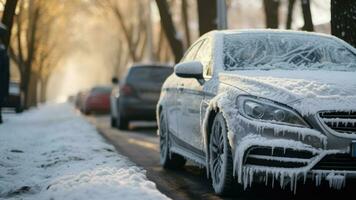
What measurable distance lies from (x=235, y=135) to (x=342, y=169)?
89cm

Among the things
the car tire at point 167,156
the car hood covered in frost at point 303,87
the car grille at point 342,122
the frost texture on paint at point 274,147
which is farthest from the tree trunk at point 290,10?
the car grille at point 342,122

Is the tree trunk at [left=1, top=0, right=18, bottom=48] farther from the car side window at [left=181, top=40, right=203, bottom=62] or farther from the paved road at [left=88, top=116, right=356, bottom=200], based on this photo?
the car side window at [left=181, top=40, right=203, bottom=62]

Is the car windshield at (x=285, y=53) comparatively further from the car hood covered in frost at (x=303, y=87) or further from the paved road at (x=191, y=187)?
the paved road at (x=191, y=187)

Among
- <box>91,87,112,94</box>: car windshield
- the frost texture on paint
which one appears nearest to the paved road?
the frost texture on paint

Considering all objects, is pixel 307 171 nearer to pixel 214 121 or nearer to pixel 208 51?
pixel 214 121

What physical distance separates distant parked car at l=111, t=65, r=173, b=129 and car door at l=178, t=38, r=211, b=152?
31.1 feet

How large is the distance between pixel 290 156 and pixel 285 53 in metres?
1.91

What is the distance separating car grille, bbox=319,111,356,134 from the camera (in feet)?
19.9

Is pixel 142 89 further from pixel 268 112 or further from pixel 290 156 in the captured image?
pixel 290 156

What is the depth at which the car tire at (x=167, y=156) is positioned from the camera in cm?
956

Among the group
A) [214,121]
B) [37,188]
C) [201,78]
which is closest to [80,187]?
[37,188]

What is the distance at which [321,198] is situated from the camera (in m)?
6.86

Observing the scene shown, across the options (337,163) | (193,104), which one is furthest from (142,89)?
(337,163)

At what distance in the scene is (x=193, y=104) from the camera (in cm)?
801
